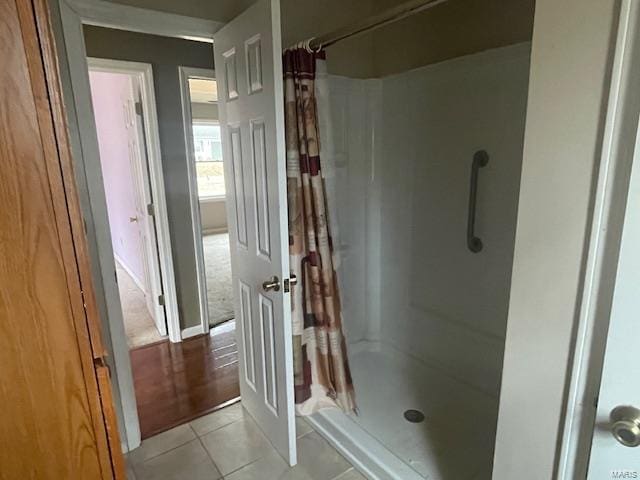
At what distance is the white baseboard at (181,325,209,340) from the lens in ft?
10.0

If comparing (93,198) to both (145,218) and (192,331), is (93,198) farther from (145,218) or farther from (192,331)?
(192,331)

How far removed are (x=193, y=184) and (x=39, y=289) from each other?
237 cm

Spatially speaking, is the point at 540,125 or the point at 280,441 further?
the point at 280,441

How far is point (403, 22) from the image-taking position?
227cm

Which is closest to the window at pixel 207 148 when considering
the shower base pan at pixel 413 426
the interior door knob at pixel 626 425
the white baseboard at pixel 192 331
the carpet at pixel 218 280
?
the carpet at pixel 218 280

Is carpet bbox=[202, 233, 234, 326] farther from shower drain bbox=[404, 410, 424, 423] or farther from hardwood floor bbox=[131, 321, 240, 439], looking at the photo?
shower drain bbox=[404, 410, 424, 423]

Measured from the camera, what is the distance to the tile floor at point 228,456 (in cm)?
175

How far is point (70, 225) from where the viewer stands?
0.61m

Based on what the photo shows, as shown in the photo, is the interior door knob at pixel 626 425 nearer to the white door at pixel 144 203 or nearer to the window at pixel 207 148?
the white door at pixel 144 203

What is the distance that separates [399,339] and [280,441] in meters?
1.17

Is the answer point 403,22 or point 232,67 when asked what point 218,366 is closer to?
point 232,67

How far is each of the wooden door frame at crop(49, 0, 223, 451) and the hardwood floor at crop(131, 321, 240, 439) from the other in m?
0.27

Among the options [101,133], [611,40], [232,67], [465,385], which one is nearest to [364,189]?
[232,67]

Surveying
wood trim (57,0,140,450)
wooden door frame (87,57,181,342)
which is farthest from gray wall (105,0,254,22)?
wooden door frame (87,57,181,342)
